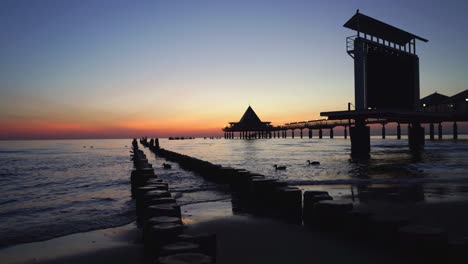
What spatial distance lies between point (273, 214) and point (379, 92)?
102 ft

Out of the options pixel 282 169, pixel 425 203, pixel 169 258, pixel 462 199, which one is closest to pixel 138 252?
pixel 169 258

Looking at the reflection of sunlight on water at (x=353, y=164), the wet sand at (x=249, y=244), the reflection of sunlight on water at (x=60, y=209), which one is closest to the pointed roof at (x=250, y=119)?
the reflection of sunlight on water at (x=353, y=164)

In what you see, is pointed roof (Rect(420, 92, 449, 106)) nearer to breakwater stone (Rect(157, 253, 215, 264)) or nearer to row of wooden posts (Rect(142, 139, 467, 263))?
row of wooden posts (Rect(142, 139, 467, 263))

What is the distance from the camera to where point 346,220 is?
268 inches

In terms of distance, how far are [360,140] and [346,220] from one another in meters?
30.3

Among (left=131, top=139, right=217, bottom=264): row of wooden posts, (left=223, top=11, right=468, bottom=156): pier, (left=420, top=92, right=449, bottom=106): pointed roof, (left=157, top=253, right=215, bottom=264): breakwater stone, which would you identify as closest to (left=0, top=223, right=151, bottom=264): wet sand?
(left=131, top=139, right=217, bottom=264): row of wooden posts

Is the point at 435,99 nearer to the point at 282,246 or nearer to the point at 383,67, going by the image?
the point at 383,67

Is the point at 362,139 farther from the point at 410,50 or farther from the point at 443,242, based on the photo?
the point at 443,242

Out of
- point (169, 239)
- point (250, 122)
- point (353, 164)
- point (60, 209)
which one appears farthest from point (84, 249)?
point (250, 122)

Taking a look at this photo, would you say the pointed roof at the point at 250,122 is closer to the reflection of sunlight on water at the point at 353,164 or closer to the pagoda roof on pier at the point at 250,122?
the pagoda roof on pier at the point at 250,122

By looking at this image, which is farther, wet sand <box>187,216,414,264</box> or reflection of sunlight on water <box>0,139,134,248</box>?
reflection of sunlight on water <box>0,139,134,248</box>

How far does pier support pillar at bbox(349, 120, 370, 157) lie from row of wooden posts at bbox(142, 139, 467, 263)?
2511 cm

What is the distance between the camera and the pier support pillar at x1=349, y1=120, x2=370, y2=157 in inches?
1382

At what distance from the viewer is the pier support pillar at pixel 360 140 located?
3509 cm
